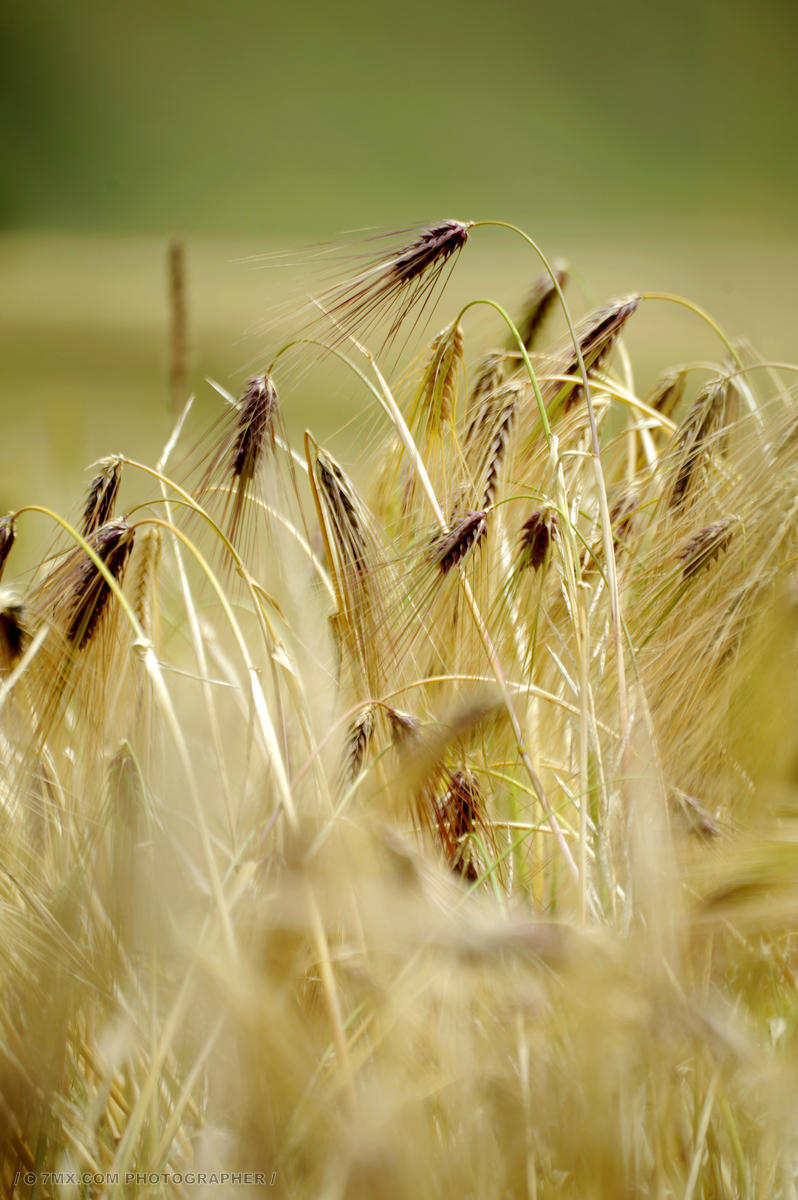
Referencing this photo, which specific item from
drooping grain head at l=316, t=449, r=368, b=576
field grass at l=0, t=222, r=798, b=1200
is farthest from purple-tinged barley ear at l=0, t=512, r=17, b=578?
drooping grain head at l=316, t=449, r=368, b=576

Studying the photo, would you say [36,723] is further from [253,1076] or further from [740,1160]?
[740,1160]

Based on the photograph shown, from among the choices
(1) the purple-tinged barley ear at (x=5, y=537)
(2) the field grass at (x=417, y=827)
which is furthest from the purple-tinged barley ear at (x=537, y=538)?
(1) the purple-tinged barley ear at (x=5, y=537)

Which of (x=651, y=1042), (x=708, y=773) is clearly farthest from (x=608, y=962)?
(x=708, y=773)

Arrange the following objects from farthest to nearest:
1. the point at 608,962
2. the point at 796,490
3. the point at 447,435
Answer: the point at 447,435, the point at 796,490, the point at 608,962

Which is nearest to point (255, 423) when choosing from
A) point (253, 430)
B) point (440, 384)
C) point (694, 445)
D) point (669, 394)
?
point (253, 430)

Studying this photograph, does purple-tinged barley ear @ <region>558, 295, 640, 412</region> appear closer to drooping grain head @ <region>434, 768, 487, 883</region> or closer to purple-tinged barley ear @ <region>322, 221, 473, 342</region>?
purple-tinged barley ear @ <region>322, 221, 473, 342</region>

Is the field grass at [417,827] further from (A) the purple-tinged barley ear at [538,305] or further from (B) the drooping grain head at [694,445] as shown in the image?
(A) the purple-tinged barley ear at [538,305]

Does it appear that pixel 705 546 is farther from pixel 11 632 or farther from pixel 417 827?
pixel 11 632
